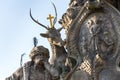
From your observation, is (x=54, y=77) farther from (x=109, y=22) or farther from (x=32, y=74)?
(x=109, y=22)

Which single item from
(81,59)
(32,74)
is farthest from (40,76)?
(81,59)

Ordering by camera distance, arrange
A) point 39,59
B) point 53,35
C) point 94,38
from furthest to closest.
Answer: point 53,35 → point 39,59 → point 94,38

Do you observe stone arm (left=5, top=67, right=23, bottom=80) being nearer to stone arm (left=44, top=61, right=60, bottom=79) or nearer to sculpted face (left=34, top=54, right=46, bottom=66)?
sculpted face (left=34, top=54, right=46, bottom=66)

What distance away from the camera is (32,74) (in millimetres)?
14461

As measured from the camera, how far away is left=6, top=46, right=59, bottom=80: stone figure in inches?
567

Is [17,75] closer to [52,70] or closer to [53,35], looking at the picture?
[52,70]

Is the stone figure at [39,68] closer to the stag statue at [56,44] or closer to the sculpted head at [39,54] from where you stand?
the sculpted head at [39,54]

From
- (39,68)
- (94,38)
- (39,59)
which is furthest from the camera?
(39,68)

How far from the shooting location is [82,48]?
1440 centimetres

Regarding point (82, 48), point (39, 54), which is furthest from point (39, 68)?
point (82, 48)

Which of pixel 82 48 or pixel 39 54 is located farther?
pixel 39 54

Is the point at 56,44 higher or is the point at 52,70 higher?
the point at 56,44

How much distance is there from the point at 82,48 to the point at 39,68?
4.14 feet

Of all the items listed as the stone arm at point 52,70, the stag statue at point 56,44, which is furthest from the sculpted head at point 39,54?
the stag statue at point 56,44
